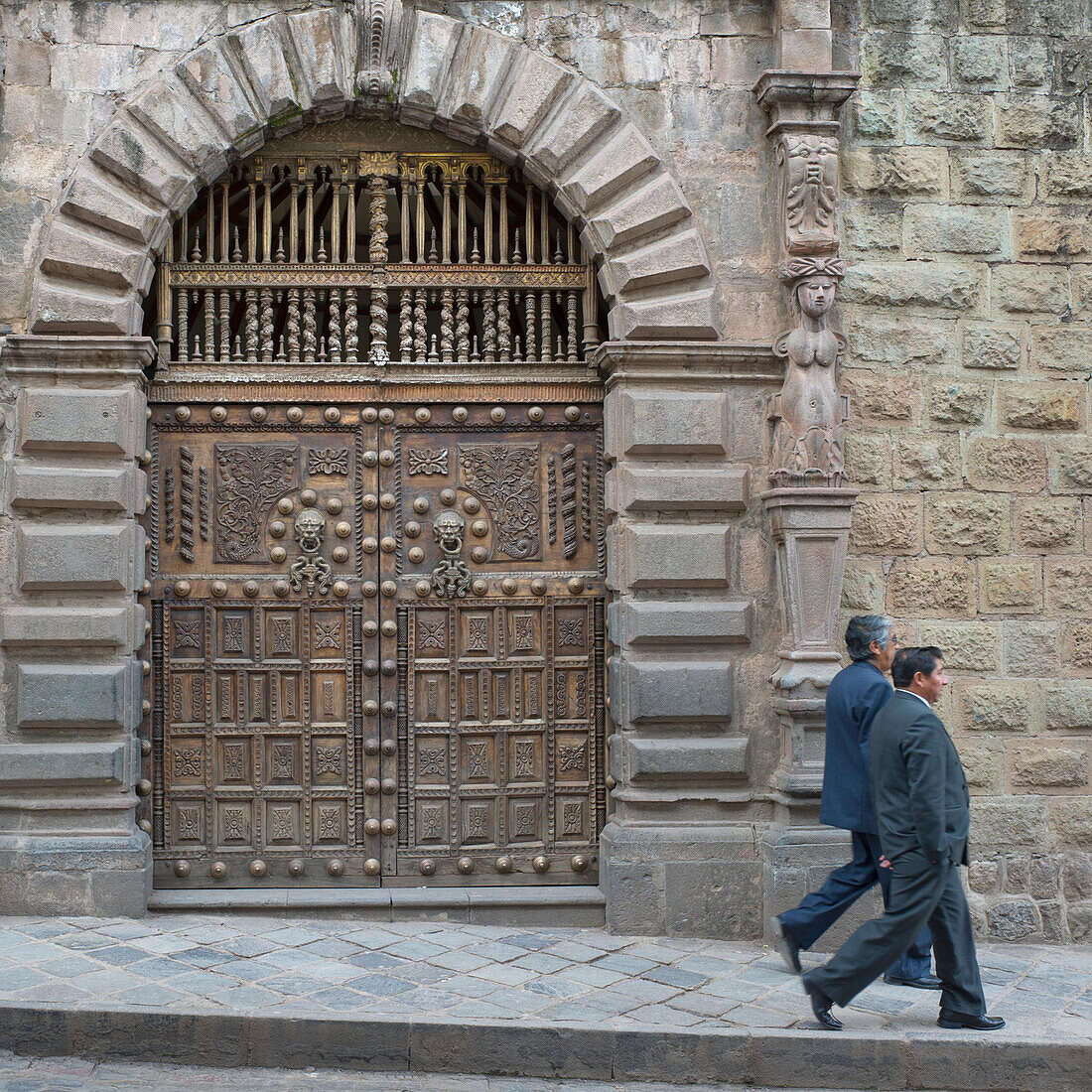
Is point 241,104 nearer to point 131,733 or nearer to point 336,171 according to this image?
point 336,171

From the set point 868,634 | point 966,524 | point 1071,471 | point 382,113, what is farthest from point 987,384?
point 382,113

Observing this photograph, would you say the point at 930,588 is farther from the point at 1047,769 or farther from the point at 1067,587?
the point at 1047,769

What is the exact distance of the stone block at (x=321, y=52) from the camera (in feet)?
20.0

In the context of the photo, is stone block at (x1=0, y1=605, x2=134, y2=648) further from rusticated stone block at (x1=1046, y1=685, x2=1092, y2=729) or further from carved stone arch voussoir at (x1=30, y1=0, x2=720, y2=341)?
rusticated stone block at (x1=1046, y1=685, x2=1092, y2=729)

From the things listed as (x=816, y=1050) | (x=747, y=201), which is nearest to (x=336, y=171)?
(x=747, y=201)

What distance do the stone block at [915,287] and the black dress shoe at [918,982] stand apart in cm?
340

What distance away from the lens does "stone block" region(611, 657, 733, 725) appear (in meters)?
6.05

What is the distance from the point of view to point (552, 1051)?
4.47 metres

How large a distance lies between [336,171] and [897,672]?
413cm

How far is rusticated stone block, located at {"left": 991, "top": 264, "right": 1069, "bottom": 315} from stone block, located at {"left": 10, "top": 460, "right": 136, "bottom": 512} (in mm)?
4758

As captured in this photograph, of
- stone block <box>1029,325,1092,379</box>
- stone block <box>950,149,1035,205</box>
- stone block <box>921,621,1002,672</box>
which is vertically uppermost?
stone block <box>950,149,1035,205</box>

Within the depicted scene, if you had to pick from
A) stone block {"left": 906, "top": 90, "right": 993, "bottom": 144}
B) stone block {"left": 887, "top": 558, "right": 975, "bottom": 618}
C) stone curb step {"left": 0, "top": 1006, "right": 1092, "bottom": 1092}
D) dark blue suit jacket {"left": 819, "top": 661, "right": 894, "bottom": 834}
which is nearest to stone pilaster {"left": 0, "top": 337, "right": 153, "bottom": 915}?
stone curb step {"left": 0, "top": 1006, "right": 1092, "bottom": 1092}

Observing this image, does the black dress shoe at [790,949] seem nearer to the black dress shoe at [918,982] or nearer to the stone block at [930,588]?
the black dress shoe at [918,982]

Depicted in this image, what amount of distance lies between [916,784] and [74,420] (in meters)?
4.38
